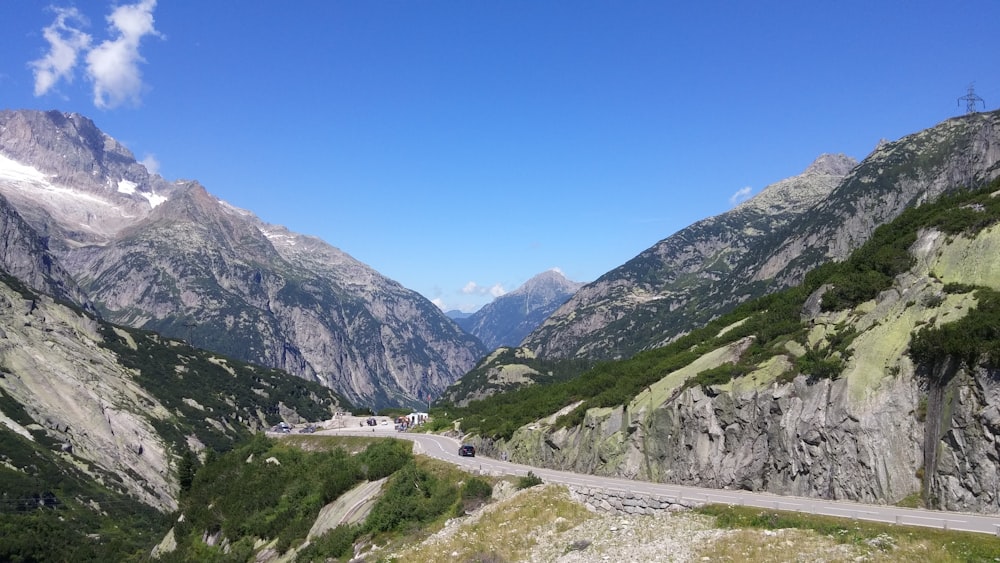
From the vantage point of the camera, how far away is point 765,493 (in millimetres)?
35250

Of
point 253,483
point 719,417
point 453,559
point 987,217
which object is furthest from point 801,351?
point 253,483

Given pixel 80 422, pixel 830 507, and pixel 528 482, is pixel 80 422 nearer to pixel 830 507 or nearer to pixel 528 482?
pixel 528 482

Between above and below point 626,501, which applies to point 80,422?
above

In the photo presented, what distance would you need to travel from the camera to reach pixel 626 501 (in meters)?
30.1

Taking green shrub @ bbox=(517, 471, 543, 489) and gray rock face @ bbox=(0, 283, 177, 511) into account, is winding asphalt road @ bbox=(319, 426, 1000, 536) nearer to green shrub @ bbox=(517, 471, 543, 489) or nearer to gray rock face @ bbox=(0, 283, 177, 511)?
green shrub @ bbox=(517, 471, 543, 489)

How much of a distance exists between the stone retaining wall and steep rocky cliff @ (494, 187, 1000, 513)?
33.4ft

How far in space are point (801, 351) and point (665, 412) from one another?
10.2m

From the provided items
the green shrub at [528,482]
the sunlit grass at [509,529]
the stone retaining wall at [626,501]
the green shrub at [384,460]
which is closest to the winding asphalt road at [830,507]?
the stone retaining wall at [626,501]

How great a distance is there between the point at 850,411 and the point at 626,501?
544 inches

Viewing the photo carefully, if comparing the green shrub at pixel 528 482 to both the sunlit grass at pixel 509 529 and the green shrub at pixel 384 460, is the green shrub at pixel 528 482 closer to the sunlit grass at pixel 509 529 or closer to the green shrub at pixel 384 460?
the sunlit grass at pixel 509 529

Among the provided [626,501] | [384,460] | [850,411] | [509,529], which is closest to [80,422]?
[384,460]

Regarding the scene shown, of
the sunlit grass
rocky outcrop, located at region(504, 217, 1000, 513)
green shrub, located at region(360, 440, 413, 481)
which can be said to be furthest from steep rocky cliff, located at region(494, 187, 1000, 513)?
green shrub, located at region(360, 440, 413, 481)

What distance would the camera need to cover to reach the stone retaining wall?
28562mm

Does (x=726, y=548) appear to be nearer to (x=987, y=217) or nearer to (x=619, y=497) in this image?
(x=619, y=497)
